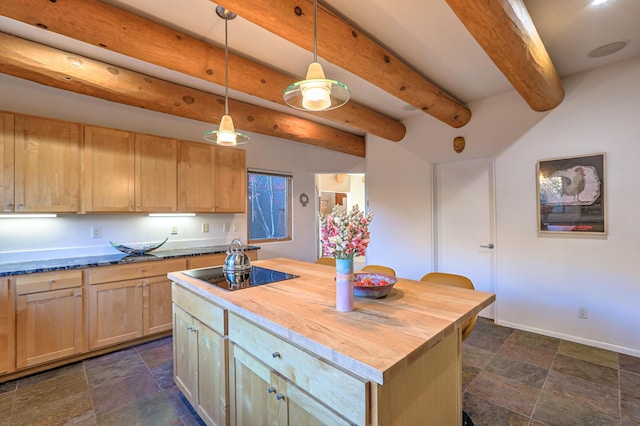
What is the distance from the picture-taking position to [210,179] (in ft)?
11.8

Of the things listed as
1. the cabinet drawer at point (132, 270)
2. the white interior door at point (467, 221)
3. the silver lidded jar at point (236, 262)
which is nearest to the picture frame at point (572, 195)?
the white interior door at point (467, 221)

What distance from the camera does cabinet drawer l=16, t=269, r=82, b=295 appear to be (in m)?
2.29

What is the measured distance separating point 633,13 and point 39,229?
206 inches

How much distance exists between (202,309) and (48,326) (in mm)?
1740

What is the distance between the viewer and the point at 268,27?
1.75 m

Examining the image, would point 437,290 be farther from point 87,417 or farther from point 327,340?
point 87,417

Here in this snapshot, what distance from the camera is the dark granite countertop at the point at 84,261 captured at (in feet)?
7.63

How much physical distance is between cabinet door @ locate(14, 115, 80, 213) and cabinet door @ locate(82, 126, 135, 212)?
81mm

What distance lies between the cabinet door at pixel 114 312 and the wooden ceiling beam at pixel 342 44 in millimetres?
2613

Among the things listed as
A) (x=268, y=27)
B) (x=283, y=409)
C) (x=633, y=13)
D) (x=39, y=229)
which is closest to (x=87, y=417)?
(x=283, y=409)

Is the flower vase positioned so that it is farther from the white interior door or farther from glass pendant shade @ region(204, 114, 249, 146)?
the white interior door

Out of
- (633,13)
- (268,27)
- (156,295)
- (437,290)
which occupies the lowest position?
(156,295)

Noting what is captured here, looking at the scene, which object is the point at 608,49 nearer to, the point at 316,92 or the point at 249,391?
the point at 316,92

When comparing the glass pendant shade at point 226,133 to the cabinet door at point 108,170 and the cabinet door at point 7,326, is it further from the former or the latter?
the cabinet door at point 7,326
